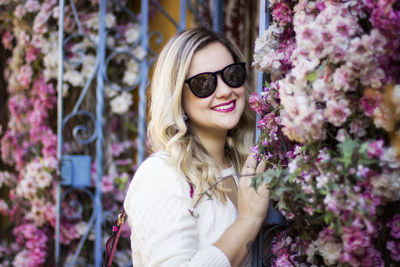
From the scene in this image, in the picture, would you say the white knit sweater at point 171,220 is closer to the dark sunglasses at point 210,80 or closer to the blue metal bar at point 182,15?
the dark sunglasses at point 210,80

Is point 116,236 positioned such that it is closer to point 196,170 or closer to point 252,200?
point 196,170

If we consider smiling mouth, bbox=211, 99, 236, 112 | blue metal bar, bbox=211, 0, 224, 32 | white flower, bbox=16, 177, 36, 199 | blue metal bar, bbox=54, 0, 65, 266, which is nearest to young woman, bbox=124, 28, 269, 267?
smiling mouth, bbox=211, 99, 236, 112

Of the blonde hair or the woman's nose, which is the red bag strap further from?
the woman's nose

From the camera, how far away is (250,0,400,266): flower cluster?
3.01ft

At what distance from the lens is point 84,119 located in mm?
3592

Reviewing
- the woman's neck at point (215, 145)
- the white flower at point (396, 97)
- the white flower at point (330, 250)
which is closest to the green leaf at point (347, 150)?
the white flower at point (396, 97)

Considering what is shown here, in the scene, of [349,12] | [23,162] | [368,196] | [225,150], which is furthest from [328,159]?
[23,162]

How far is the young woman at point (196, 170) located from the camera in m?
1.42

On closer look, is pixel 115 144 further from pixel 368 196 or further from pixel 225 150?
pixel 368 196

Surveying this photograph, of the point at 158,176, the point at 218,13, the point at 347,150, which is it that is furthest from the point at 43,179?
the point at 347,150

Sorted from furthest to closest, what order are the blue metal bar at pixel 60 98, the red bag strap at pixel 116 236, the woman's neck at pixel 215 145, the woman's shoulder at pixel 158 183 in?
1. the blue metal bar at pixel 60 98
2. the woman's neck at pixel 215 145
3. the red bag strap at pixel 116 236
4. the woman's shoulder at pixel 158 183

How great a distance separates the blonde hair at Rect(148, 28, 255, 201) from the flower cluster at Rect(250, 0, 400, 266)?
0.59 m

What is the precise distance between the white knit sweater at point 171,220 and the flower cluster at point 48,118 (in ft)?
6.77

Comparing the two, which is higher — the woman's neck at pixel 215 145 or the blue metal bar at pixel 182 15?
the blue metal bar at pixel 182 15
